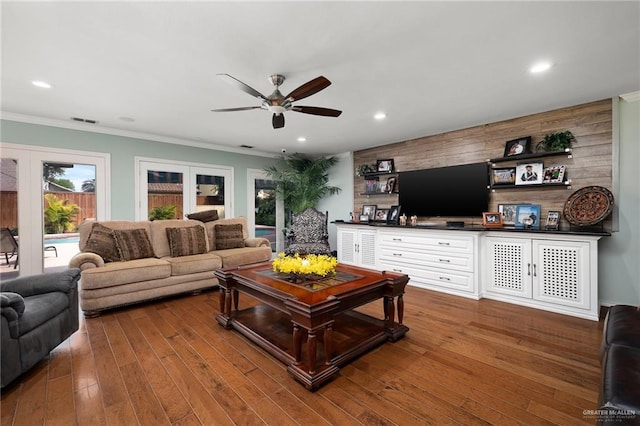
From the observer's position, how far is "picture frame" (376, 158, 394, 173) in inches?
213

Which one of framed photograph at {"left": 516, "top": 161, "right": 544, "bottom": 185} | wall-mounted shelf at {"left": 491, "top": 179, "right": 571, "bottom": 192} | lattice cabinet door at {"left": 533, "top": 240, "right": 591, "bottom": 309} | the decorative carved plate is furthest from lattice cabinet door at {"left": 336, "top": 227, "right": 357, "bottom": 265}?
the decorative carved plate

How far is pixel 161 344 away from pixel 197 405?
3.25 ft

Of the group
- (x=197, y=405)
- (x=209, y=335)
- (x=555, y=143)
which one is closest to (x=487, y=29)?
(x=555, y=143)

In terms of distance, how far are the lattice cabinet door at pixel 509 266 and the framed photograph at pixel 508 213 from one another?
0.52 m

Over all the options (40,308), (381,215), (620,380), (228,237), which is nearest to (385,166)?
(381,215)

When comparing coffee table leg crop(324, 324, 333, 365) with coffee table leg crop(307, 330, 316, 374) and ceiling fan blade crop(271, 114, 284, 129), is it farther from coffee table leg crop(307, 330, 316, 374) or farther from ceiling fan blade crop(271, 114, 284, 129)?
ceiling fan blade crop(271, 114, 284, 129)

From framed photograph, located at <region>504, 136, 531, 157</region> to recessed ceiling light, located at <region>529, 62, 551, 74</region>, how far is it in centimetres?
145

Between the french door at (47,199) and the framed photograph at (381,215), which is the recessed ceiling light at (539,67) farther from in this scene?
the french door at (47,199)

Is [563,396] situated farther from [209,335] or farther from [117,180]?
[117,180]

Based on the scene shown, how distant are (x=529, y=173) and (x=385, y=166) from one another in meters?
2.32

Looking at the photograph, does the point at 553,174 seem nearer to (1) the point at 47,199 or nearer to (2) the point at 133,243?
(2) the point at 133,243

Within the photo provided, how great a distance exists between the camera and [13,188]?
3.84 metres

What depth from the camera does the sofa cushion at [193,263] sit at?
146 inches

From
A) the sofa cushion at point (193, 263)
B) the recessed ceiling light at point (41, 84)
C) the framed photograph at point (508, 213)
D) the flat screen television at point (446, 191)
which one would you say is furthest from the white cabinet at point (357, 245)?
the recessed ceiling light at point (41, 84)
